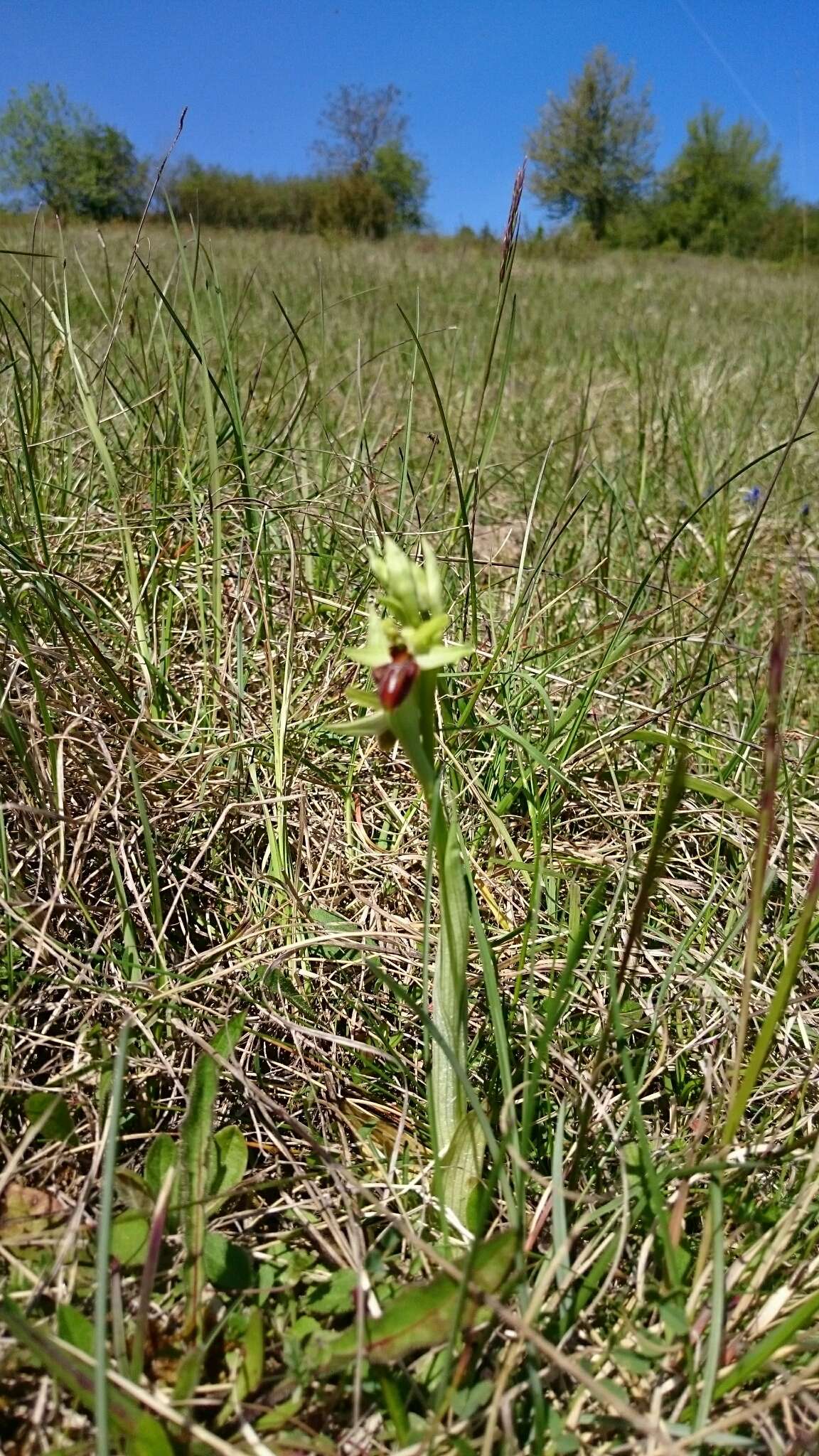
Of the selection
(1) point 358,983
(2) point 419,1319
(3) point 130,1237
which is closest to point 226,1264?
(3) point 130,1237

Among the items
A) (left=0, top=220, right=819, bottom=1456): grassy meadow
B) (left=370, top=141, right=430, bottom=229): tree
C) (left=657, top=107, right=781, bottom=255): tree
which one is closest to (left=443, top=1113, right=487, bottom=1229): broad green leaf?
(left=0, top=220, right=819, bottom=1456): grassy meadow

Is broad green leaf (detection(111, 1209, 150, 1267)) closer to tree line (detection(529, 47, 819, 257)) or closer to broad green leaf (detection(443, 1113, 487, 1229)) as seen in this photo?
broad green leaf (detection(443, 1113, 487, 1229))

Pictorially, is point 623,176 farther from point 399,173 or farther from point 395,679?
point 395,679

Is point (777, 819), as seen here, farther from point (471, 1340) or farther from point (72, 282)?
point (72, 282)

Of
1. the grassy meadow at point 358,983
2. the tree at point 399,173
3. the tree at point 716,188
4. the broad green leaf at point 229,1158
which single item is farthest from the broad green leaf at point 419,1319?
the tree at point 399,173

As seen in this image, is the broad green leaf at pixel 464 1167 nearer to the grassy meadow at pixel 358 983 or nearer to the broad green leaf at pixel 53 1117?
the grassy meadow at pixel 358 983
